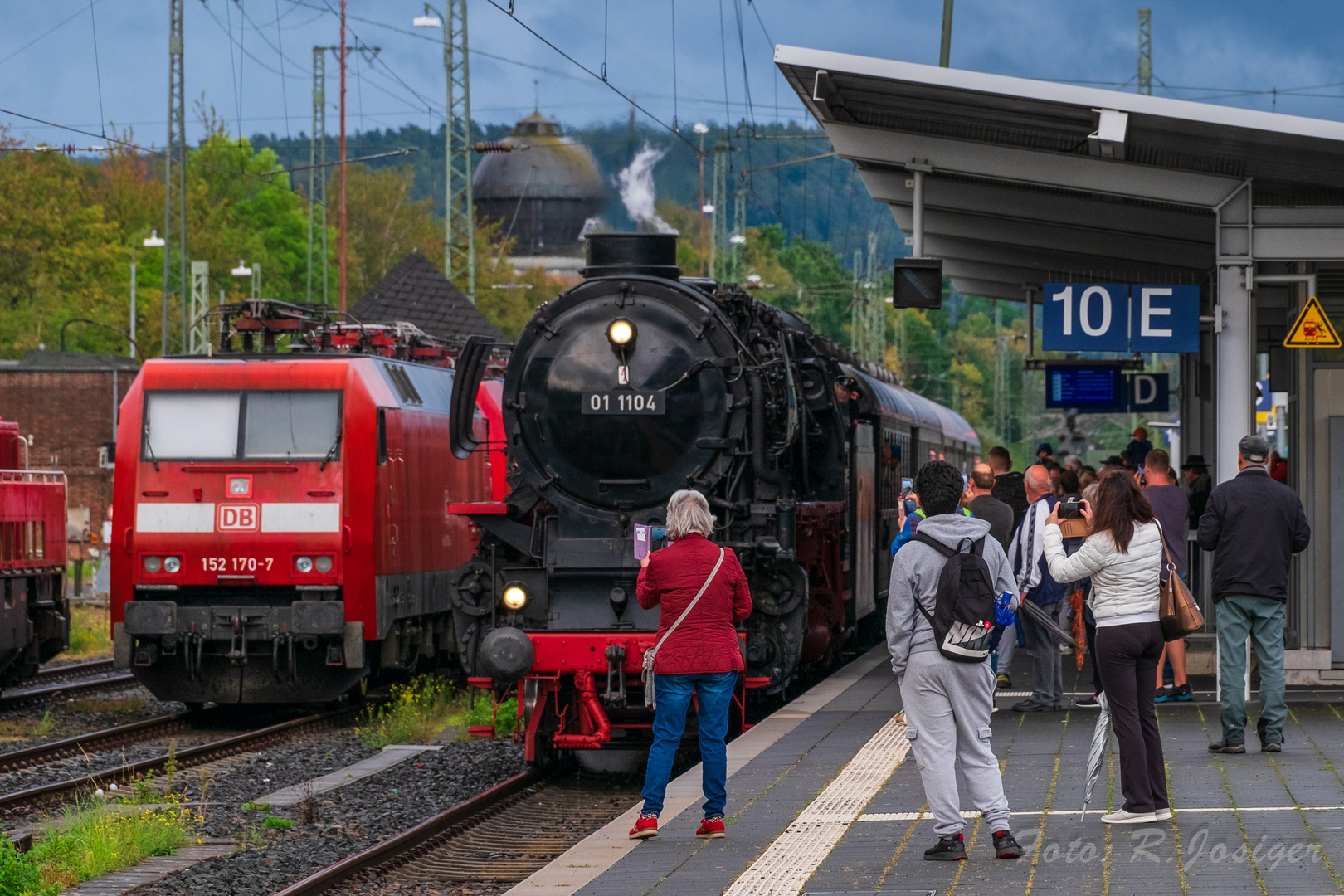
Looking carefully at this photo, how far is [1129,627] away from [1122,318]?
18.8 feet

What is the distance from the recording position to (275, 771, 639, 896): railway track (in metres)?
9.88

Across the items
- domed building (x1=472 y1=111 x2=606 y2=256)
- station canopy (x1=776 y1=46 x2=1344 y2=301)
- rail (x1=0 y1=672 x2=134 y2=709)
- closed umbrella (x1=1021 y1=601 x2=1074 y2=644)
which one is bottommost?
rail (x1=0 y1=672 x2=134 y2=709)

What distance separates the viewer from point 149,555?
15359 millimetres

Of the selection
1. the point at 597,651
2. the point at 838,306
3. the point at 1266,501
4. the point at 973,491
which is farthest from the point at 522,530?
the point at 838,306

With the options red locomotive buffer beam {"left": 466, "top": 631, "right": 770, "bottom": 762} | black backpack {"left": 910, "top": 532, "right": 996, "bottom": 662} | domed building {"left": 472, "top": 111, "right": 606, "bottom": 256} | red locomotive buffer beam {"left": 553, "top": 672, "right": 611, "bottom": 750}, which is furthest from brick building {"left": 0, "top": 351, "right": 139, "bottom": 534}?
domed building {"left": 472, "top": 111, "right": 606, "bottom": 256}

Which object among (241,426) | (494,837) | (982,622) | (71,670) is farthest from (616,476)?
(71,670)

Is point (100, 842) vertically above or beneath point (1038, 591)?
beneath

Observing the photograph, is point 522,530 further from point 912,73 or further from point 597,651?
point 912,73

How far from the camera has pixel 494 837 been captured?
35.9ft

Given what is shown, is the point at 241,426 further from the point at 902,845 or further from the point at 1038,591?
the point at 902,845

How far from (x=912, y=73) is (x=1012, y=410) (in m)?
74.6

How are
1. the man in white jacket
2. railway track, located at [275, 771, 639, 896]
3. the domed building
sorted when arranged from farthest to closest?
the domed building → the man in white jacket → railway track, located at [275, 771, 639, 896]

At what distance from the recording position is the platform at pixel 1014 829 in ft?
24.0

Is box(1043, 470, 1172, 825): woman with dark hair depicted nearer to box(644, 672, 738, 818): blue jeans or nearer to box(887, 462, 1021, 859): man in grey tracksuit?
box(887, 462, 1021, 859): man in grey tracksuit
